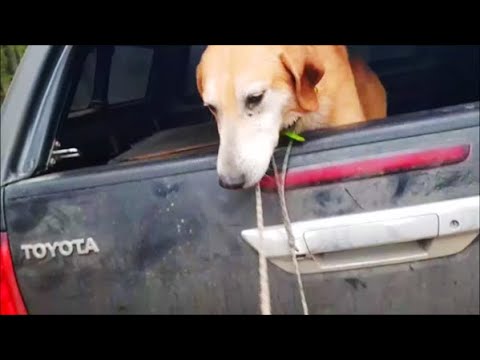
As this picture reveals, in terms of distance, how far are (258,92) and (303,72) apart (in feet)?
0.57

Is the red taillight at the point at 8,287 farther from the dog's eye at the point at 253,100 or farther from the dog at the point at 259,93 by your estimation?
the dog's eye at the point at 253,100

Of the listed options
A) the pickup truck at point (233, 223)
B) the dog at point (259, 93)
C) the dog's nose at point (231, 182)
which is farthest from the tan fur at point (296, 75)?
the dog's nose at point (231, 182)

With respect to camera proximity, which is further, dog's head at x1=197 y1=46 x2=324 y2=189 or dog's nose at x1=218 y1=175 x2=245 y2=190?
dog's head at x1=197 y1=46 x2=324 y2=189

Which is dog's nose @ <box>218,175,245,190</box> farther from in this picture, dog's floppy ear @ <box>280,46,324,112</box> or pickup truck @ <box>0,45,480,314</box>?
dog's floppy ear @ <box>280,46,324,112</box>

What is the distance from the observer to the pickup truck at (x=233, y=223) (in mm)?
1519

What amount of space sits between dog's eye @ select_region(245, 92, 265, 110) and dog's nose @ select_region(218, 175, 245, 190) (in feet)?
1.26

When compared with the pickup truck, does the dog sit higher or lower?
higher

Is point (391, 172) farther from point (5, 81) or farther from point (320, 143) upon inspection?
point (5, 81)

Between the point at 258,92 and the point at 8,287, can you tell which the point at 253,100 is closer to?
the point at 258,92

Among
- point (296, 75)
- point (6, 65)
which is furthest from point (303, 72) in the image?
point (6, 65)

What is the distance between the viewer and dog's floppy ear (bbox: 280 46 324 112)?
1.96 metres

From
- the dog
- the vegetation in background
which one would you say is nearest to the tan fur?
the dog

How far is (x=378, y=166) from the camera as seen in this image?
1529mm
